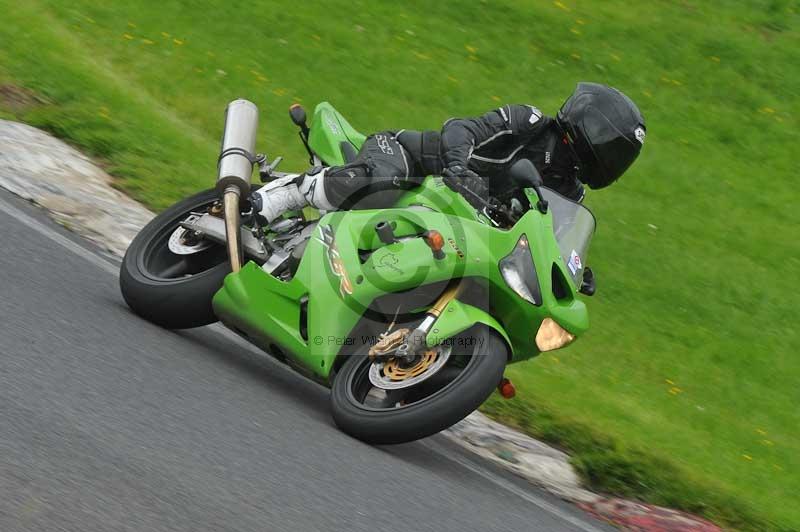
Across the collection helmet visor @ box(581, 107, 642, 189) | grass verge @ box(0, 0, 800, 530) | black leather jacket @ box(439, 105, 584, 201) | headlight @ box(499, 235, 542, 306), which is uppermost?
helmet visor @ box(581, 107, 642, 189)

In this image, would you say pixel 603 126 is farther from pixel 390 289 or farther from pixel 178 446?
Answer: pixel 178 446

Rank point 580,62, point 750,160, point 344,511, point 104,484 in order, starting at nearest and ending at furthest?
1. point 104,484
2. point 344,511
3. point 750,160
4. point 580,62

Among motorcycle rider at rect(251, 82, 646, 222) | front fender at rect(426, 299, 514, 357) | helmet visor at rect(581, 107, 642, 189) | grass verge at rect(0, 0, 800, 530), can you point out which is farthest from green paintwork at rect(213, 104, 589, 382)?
grass verge at rect(0, 0, 800, 530)

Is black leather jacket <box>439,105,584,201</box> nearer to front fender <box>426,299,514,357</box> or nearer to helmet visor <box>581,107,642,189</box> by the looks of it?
helmet visor <box>581,107,642,189</box>

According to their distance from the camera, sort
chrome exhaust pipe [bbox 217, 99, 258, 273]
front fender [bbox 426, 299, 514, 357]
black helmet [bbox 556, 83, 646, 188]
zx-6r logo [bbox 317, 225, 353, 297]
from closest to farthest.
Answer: front fender [bbox 426, 299, 514, 357] < zx-6r logo [bbox 317, 225, 353, 297] < black helmet [bbox 556, 83, 646, 188] < chrome exhaust pipe [bbox 217, 99, 258, 273]

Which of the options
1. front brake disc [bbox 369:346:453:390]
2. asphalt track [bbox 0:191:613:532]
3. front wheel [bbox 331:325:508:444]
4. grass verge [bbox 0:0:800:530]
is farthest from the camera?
grass verge [bbox 0:0:800:530]

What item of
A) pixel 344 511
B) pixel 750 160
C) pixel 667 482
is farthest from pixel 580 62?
pixel 344 511

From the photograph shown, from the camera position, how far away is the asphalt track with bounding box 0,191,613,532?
421 cm

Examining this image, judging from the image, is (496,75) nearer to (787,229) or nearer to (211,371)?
(787,229)

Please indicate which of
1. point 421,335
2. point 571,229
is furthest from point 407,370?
point 571,229

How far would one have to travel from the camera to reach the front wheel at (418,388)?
17.6 ft

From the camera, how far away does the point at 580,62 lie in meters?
16.0

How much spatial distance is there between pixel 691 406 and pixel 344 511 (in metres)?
5.07

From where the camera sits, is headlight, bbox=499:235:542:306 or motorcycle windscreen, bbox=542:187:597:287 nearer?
headlight, bbox=499:235:542:306
